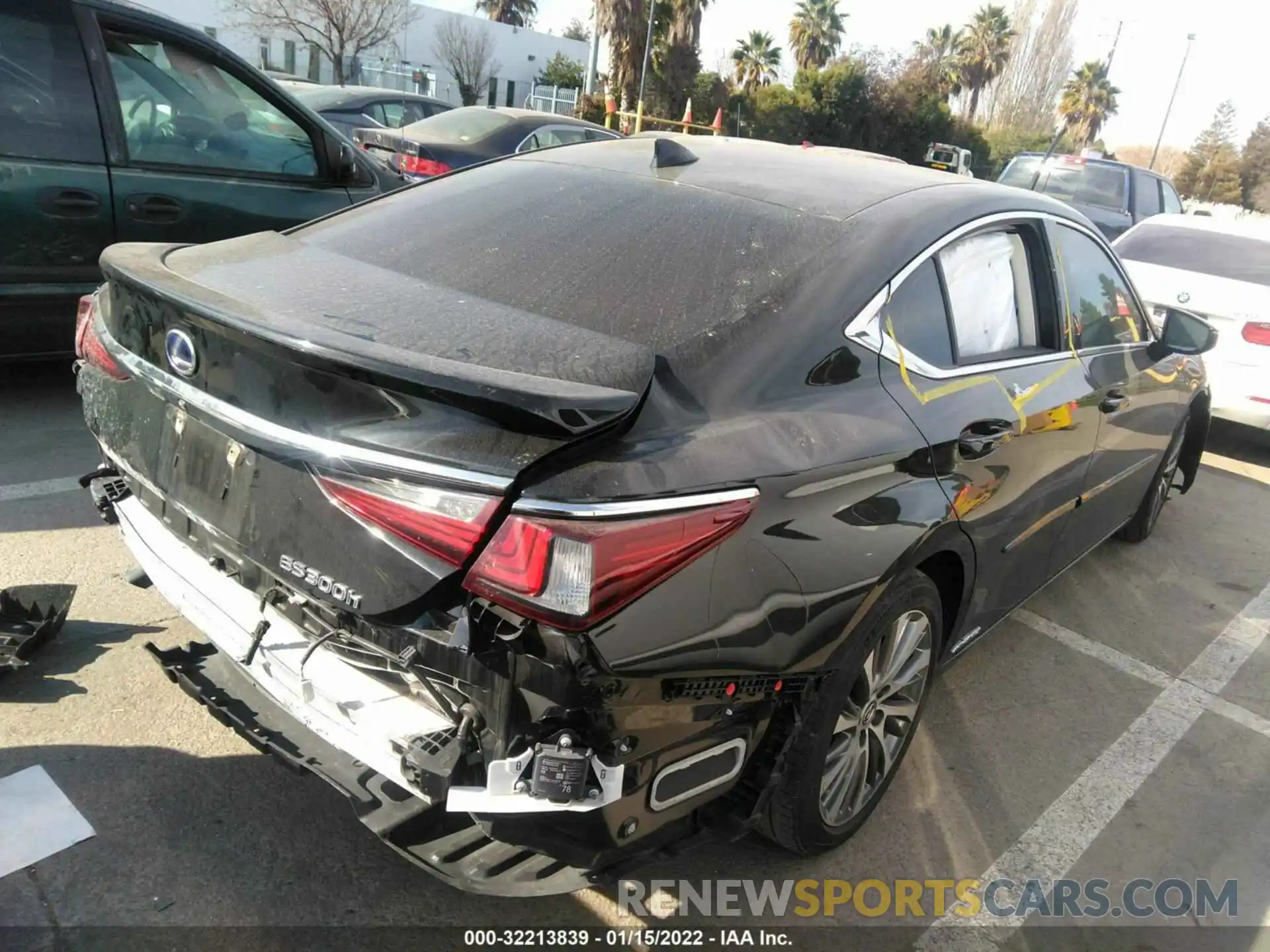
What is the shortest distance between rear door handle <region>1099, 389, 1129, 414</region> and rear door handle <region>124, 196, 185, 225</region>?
419 cm

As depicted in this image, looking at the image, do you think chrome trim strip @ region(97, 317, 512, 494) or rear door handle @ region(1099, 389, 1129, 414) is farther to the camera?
rear door handle @ region(1099, 389, 1129, 414)

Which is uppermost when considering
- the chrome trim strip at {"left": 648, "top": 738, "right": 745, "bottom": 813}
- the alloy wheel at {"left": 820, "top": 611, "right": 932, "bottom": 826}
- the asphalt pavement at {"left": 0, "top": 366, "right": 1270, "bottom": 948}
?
the chrome trim strip at {"left": 648, "top": 738, "right": 745, "bottom": 813}

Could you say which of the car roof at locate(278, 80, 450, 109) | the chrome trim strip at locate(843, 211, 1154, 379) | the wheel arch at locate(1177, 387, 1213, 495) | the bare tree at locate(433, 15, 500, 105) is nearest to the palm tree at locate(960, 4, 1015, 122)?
the bare tree at locate(433, 15, 500, 105)

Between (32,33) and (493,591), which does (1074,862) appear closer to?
(493,591)

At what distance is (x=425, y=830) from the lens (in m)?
1.83

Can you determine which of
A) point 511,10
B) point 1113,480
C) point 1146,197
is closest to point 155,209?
point 1113,480

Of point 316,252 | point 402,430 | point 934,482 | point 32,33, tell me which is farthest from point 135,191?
point 934,482

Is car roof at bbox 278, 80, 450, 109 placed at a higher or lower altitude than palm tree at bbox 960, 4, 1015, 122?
lower

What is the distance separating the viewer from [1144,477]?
4.40m

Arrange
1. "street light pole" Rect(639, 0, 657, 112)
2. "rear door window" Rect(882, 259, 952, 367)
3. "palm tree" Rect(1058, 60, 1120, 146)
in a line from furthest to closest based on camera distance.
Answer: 1. "palm tree" Rect(1058, 60, 1120, 146)
2. "street light pole" Rect(639, 0, 657, 112)
3. "rear door window" Rect(882, 259, 952, 367)

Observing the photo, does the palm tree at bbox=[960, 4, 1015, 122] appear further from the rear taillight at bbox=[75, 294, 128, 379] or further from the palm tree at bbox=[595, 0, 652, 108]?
the rear taillight at bbox=[75, 294, 128, 379]

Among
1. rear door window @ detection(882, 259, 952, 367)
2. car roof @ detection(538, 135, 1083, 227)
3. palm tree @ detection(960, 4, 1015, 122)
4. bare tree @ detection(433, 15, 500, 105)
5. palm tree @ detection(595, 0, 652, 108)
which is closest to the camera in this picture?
rear door window @ detection(882, 259, 952, 367)

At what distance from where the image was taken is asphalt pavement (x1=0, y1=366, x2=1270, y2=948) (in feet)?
7.21

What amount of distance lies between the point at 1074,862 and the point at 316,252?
8.85 feet
